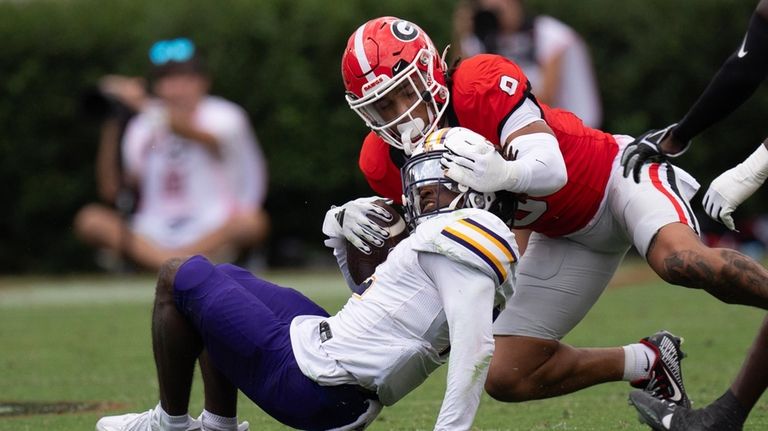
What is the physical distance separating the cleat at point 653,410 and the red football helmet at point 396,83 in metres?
1.38

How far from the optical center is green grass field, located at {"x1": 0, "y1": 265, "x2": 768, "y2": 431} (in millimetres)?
5625

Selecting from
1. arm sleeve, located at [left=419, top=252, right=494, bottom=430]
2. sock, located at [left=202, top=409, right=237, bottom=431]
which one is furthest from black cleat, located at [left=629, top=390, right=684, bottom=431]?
sock, located at [left=202, top=409, right=237, bottom=431]

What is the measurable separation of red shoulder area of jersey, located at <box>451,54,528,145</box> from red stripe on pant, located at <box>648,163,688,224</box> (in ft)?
1.97

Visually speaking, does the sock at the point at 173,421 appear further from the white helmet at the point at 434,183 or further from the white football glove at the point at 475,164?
the white football glove at the point at 475,164

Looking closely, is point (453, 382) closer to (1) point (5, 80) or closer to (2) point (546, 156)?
(2) point (546, 156)

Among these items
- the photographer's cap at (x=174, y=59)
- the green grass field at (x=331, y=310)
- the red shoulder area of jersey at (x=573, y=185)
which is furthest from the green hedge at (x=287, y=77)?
the red shoulder area of jersey at (x=573, y=185)

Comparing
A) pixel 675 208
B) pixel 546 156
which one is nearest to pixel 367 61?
pixel 546 156

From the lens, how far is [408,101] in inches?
183

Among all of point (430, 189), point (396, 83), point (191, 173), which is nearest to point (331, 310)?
point (191, 173)

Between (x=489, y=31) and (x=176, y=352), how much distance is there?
562 centimetres

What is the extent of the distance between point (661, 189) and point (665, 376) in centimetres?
89

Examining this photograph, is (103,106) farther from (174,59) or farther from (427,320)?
(427,320)

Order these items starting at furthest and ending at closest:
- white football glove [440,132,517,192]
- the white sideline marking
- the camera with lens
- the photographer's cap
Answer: the white sideline marking
the camera with lens
the photographer's cap
white football glove [440,132,517,192]

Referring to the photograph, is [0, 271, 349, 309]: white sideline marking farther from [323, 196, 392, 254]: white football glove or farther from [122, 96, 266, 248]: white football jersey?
[323, 196, 392, 254]: white football glove
